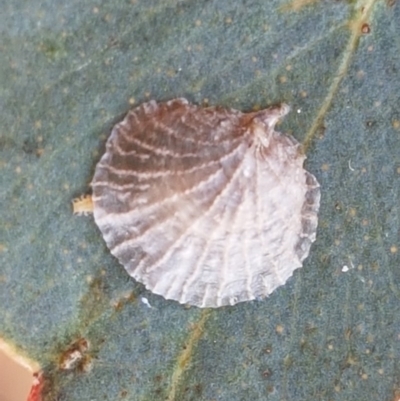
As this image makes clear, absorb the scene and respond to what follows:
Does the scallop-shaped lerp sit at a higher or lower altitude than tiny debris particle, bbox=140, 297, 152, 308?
higher

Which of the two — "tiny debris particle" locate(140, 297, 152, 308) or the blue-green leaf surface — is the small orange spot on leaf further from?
"tiny debris particle" locate(140, 297, 152, 308)

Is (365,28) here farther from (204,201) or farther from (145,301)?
(145,301)

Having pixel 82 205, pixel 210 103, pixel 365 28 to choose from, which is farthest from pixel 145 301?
pixel 365 28

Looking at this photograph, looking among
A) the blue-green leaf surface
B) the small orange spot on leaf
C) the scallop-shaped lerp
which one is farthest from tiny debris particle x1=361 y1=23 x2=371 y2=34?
the small orange spot on leaf

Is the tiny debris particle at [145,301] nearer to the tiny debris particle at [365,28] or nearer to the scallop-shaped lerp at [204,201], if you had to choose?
the scallop-shaped lerp at [204,201]

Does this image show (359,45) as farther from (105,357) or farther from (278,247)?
(105,357)

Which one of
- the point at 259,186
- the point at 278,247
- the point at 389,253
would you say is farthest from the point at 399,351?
the point at 259,186

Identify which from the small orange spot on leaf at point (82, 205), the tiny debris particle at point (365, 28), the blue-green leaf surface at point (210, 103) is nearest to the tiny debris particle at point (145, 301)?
the blue-green leaf surface at point (210, 103)
